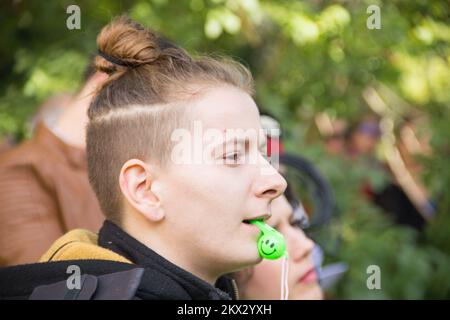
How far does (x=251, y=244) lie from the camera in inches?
64.4

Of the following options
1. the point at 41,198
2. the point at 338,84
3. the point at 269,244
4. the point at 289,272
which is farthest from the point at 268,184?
the point at 338,84

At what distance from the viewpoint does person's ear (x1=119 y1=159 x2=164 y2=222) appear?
63.9 inches

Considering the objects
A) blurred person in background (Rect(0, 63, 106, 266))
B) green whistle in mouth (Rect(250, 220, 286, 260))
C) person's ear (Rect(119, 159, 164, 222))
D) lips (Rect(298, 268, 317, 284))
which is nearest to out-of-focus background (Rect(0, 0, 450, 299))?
blurred person in background (Rect(0, 63, 106, 266))

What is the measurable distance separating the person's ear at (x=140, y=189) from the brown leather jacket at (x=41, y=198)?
0.80m

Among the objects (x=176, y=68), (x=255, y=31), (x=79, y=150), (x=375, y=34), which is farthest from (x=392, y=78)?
(x=176, y=68)

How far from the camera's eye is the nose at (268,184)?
5.35 feet

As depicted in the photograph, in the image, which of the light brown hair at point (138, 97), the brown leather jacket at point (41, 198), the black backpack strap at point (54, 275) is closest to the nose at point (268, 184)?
the light brown hair at point (138, 97)

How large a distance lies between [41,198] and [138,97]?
3.05 ft

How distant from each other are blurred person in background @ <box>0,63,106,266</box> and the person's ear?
688 mm

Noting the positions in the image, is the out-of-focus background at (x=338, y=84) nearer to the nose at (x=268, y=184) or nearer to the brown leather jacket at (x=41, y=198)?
the brown leather jacket at (x=41, y=198)

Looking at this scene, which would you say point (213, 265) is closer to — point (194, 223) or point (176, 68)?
point (194, 223)

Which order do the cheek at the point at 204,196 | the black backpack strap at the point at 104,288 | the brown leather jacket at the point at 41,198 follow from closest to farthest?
1. the black backpack strap at the point at 104,288
2. the cheek at the point at 204,196
3. the brown leather jacket at the point at 41,198

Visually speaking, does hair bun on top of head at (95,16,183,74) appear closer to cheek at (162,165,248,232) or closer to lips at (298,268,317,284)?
cheek at (162,165,248,232)

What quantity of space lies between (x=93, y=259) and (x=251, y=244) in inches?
13.5
